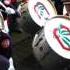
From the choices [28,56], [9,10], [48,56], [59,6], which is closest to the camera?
[48,56]

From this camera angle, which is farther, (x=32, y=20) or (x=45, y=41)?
(x=32, y=20)

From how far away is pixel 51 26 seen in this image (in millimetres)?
3682

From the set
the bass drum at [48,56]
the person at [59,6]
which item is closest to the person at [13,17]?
the person at [59,6]

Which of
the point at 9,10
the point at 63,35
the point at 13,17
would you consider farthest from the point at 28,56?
the point at 13,17

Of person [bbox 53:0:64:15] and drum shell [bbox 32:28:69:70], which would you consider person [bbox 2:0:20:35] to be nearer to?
person [bbox 53:0:64:15]

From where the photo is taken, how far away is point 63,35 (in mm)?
3590

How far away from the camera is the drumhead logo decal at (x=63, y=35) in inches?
139

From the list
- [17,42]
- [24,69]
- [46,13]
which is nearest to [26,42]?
[17,42]

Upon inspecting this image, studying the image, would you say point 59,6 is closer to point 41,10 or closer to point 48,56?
point 41,10

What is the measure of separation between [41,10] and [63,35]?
148 centimetres

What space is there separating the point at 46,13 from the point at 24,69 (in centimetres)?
133

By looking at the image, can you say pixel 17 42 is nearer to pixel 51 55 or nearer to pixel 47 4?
pixel 47 4

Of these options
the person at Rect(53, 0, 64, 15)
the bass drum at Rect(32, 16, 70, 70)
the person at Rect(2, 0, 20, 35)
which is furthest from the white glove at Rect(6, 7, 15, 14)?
the bass drum at Rect(32, 16, 70, 70)

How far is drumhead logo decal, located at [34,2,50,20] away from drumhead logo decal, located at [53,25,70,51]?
1.29 meters
